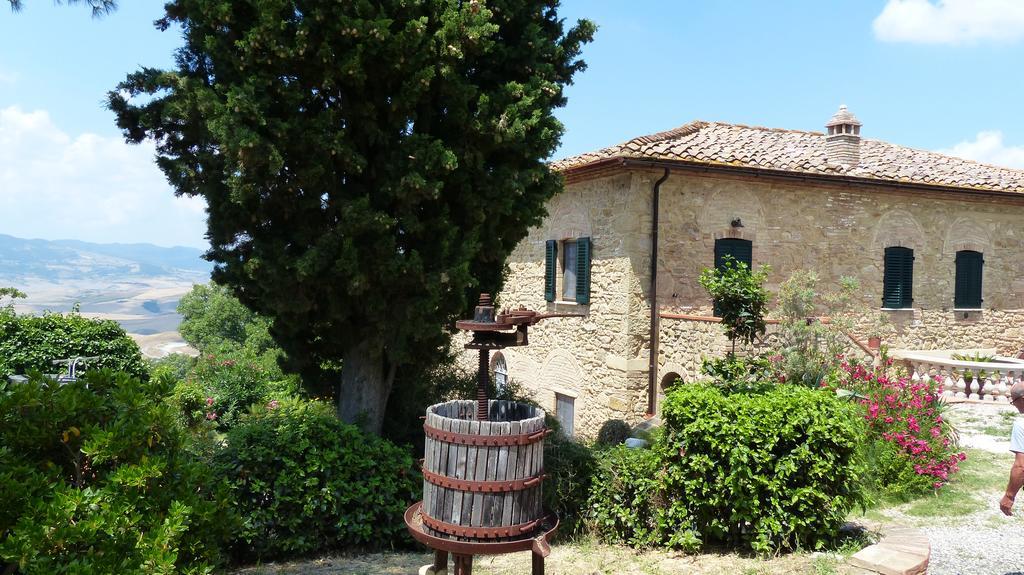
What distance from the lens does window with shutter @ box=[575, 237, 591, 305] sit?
45.5ft

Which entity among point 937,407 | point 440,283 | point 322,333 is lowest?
point 937,407

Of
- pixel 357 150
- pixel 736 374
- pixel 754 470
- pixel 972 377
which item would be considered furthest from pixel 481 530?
pixel 972 377

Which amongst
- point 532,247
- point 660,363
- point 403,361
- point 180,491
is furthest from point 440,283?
point 532,247

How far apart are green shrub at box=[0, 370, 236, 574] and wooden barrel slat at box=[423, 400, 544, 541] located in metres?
1.50

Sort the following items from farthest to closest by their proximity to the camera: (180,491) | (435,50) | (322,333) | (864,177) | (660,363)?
(864,177) → (660,363) → (322,333) → (435,50) → (180,491)

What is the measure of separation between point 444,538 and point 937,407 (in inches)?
288

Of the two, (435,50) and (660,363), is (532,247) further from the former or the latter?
(435,50)

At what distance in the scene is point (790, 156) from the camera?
1430cm

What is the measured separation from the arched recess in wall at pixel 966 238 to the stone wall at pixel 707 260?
0.02 m

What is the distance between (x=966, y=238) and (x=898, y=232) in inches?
82.8

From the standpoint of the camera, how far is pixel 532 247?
645 inches

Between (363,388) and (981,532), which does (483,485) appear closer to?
(363,388)

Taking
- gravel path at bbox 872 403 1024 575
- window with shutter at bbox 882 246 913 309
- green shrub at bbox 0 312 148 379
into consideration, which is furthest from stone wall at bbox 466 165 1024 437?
green shrub at bbox 0 312 148 379

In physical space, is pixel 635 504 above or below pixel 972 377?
below
